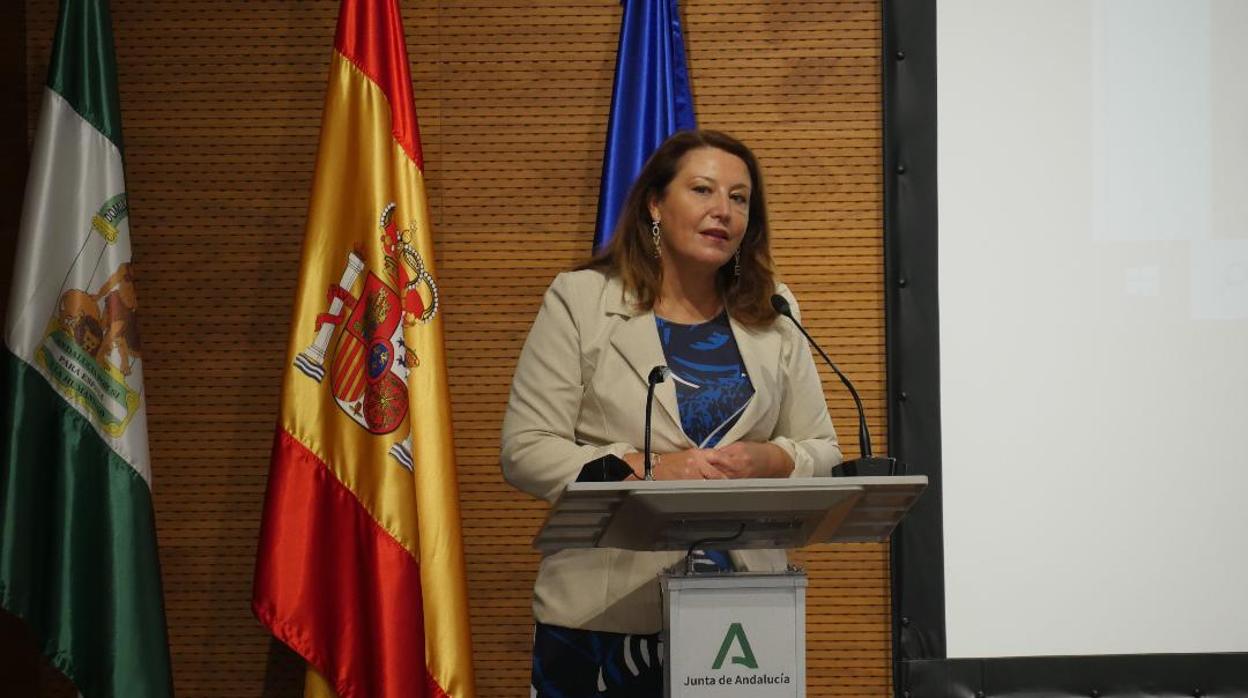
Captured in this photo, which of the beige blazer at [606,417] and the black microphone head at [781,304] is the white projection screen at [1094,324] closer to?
the beige blazer at [606,417]

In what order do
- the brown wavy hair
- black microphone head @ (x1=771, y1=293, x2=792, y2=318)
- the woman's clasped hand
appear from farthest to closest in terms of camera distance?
the brown wavy hair
black microphone head @ (x1=771, y1=293, x2=792, y2=318)
the woman's clasped hand

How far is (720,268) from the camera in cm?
271

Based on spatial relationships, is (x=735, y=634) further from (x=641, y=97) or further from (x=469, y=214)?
(x=469, y=214)

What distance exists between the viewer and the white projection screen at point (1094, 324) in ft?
12.7

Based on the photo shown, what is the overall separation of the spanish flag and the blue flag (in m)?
0.50

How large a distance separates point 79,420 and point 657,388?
1671mm

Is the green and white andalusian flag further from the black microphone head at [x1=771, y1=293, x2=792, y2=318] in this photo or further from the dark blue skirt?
the black microphone head at [x1=771, y1=293, x2=792, y2=318]

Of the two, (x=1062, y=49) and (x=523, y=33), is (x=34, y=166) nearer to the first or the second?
(x=523, y=33)

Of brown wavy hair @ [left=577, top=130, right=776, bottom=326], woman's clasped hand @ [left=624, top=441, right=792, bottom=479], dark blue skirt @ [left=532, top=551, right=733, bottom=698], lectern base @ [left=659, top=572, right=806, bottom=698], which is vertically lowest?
dark blue skirt @ [left=532, top=551, right=733, bottom=698]

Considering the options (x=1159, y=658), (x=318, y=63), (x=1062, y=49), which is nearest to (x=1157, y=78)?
(x=1062, y=49)

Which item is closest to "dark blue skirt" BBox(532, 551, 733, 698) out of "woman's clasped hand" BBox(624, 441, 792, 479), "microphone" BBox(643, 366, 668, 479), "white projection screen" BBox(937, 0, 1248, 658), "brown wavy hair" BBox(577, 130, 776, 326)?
"woman's clasped hand" BBox(624, 441, 792, 479)

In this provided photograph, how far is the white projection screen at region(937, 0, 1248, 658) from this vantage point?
386cm

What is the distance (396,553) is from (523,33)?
61.5 inches

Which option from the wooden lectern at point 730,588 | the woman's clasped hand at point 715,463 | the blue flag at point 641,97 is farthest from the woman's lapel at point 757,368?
the blue flag at point 641,97
